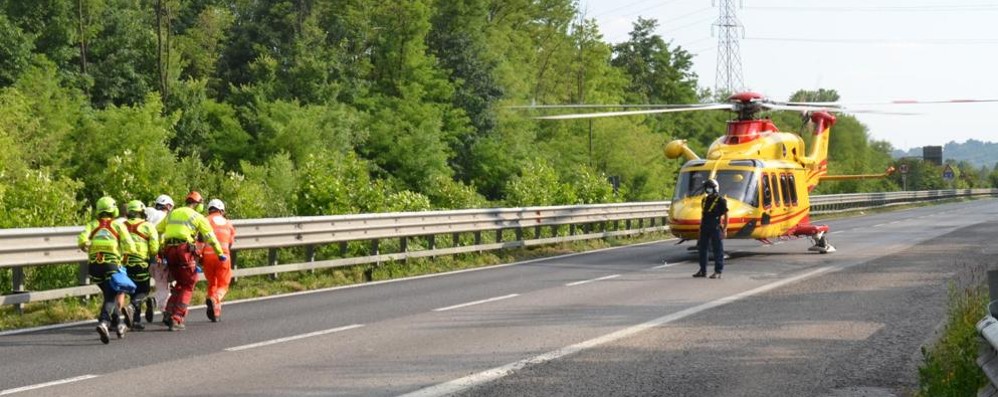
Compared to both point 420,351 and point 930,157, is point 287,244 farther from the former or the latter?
point 930,157

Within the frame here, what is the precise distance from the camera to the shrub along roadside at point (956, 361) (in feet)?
23.7

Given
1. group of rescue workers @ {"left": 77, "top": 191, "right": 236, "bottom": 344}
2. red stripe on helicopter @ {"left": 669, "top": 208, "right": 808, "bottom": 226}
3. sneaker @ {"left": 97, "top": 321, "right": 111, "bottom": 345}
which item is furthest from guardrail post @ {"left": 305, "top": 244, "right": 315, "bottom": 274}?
sneaker @ {"left": 97, "top": 321, "right": 111, "bottom": 345}

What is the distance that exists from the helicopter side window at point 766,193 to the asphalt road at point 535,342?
4319 mm

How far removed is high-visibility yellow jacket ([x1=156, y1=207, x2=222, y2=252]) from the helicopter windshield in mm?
11495

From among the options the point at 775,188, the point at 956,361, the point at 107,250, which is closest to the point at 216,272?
the point at 107,250

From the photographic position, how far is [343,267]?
1905 centimetres

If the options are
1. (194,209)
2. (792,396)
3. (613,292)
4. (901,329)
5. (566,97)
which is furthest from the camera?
(566,97)

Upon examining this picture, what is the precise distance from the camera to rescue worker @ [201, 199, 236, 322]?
12.4 meters

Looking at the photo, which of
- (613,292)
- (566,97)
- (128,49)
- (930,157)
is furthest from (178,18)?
(930,157)

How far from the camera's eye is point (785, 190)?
23.1 m

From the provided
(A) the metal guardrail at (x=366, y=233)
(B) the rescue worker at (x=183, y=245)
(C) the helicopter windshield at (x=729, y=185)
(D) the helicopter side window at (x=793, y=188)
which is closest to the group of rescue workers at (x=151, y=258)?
(B) the rescue worker at (x=183, y=245)

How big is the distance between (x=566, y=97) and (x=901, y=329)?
67.6m

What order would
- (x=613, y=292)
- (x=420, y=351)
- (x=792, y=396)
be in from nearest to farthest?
(x=792, y=396)
(x=420, y=351)
(x=613, y=292)

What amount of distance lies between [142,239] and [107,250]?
23.9 inches
